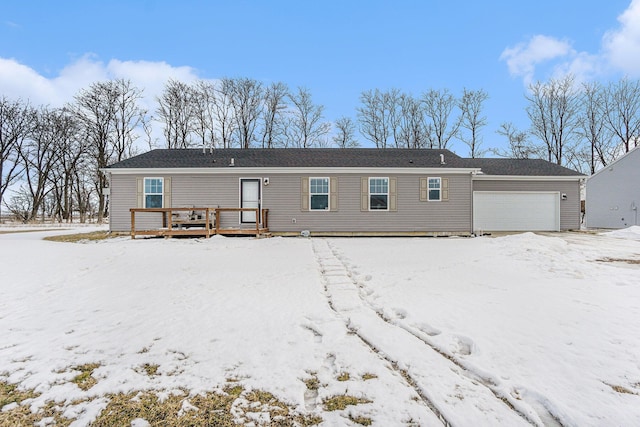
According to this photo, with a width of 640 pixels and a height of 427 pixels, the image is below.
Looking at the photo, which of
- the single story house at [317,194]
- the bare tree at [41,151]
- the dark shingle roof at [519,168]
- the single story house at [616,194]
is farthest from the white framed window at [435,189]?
the bare tree at [41,151]

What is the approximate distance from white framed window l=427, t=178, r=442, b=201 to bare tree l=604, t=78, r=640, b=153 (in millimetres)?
21313

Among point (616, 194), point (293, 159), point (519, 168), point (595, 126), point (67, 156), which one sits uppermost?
point (595, 126)

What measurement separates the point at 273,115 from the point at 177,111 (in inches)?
290

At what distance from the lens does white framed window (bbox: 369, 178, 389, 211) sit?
40.4 feet

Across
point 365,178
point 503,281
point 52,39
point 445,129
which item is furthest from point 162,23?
point 445,129

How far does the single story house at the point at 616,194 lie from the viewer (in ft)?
51.4

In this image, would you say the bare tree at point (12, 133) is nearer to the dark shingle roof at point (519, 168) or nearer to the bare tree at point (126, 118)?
the bare tree at point (126, 118)

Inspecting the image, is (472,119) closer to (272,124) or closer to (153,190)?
(272,124)

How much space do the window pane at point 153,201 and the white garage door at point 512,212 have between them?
12.8 meters

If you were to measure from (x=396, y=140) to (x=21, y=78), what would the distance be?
89.2 ft

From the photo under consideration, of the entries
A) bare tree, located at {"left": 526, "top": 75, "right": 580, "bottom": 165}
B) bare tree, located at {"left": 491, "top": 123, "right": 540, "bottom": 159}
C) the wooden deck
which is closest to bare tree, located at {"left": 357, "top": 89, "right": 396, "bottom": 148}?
bare tree, located at {"left": 491, "top": 123, "right": 540, "bottom": 159}

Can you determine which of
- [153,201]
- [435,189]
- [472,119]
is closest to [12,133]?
[153,201]

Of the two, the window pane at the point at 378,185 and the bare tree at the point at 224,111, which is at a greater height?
the bare tree at the point at 224,111

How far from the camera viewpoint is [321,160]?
42.1 feet
